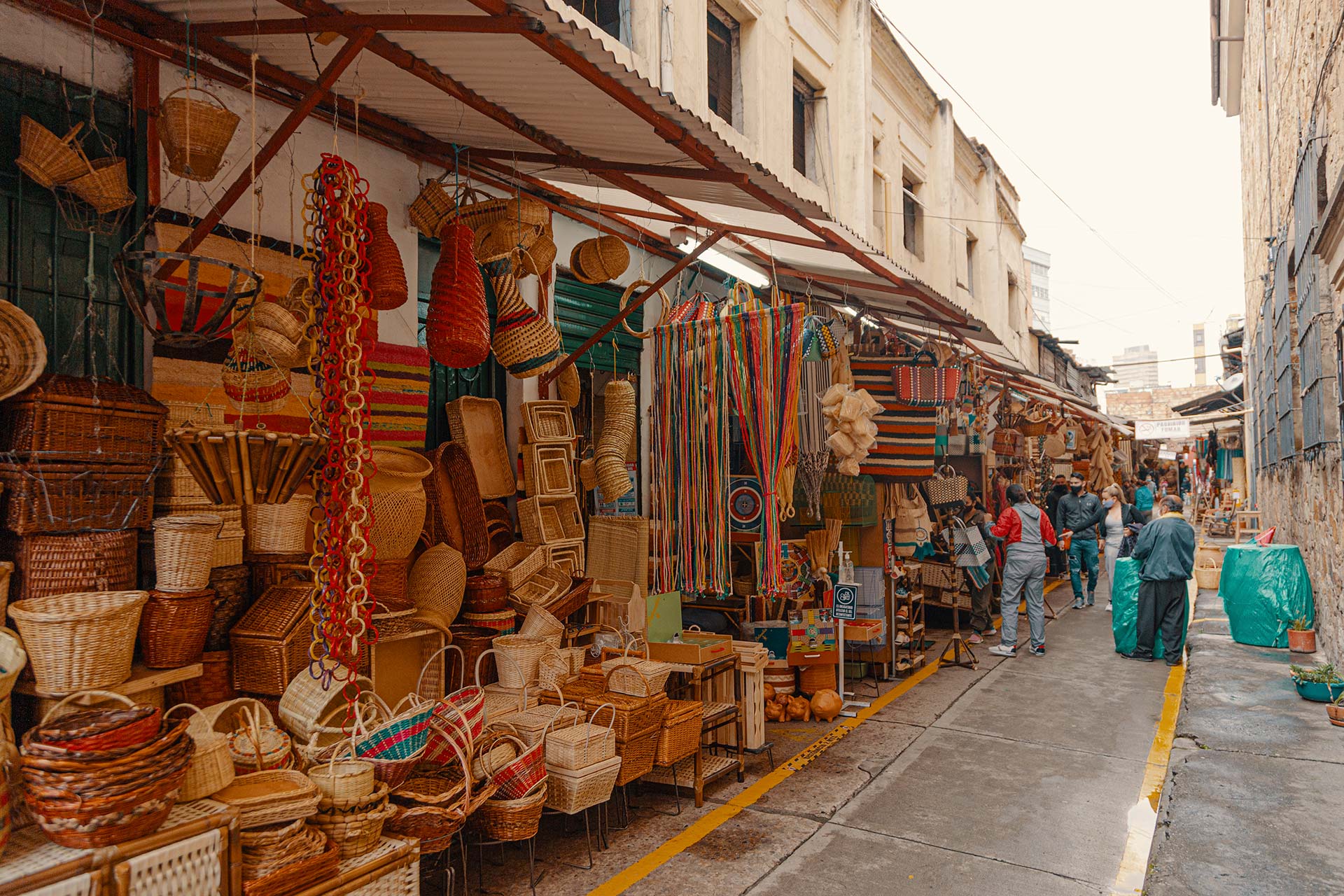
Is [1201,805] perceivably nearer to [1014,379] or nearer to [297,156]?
[297,156]

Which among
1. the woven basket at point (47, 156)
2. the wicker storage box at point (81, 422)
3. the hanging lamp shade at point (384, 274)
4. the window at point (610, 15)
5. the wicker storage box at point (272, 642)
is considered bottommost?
the wicker storage box at point (272, 642)

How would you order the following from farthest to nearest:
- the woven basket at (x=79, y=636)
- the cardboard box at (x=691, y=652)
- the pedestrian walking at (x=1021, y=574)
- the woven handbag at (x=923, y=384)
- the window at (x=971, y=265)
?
the window at (x=971, y=265), the pedestrian walking at (x=1021, y=574), the woven handbag at (x=923, y=384), the cardboard box at (x=691, y=652), the woven basket at (x=79, y=636)

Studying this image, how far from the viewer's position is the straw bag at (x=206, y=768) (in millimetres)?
2998

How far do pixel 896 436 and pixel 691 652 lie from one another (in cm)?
343

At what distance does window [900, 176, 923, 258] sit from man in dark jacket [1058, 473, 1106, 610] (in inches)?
194

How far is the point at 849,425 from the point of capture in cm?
665

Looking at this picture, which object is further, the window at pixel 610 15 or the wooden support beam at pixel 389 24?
the window at pixel 610 15

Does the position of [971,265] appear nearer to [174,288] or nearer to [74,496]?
[174,288]

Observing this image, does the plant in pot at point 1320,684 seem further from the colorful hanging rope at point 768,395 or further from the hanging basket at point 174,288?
the hanging basket at point 174,288

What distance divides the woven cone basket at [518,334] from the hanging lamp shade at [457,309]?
49 cm

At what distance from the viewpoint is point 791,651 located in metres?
7.23

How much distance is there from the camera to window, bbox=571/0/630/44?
8328 mm

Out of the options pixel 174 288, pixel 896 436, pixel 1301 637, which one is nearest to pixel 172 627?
pixel 174 288

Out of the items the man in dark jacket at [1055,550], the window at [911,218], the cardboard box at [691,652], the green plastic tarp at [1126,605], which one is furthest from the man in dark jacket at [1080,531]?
the cardboard box at [691,652]
